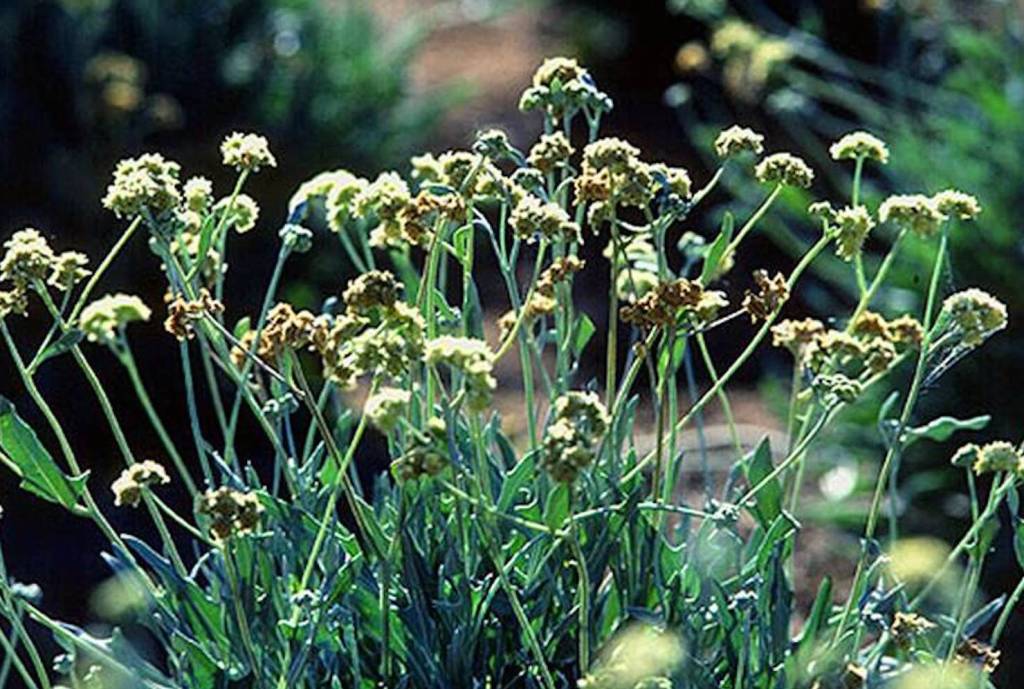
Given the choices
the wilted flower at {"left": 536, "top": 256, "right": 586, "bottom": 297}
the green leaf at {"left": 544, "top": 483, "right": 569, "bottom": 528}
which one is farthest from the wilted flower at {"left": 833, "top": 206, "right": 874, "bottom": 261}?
the green leaf at {"left": 544, "top": 483, "right": 569, "bottom": 528}

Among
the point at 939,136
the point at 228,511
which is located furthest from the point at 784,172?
the point at 939,136

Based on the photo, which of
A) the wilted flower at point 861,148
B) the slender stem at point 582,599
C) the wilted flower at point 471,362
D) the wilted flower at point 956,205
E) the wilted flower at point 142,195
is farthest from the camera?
the wilted flower at point 861,148

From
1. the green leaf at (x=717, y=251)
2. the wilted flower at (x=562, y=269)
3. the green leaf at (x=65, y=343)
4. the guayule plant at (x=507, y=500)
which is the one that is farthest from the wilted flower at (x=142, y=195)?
the green leaf at (x=717, y=251)

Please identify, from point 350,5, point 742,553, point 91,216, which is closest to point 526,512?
point 742,553

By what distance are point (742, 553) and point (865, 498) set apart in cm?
170

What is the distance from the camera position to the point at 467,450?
1.94 m

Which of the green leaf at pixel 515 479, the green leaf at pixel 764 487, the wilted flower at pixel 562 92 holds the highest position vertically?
the wilted flower at pixel 562 92

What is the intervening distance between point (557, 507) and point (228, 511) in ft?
0.90

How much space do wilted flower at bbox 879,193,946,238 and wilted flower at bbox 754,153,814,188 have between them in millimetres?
79

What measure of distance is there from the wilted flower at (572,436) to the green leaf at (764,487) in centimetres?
43

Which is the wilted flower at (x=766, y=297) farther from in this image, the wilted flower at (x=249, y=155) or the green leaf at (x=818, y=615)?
the wilted flower at (x=249, y=155)

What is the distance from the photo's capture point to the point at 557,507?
1.71m

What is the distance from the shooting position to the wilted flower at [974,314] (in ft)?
5.60

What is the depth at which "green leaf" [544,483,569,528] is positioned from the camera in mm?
1691
